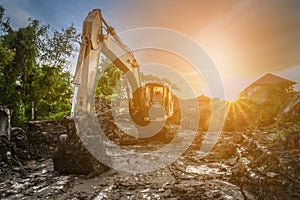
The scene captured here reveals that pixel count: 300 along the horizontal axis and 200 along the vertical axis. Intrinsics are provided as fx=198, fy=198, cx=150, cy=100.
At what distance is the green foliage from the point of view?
11.5m

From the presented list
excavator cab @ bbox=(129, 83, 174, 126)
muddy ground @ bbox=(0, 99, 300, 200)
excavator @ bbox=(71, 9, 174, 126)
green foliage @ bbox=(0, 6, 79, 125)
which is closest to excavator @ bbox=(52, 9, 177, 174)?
excavator @ bbox=(71, 9, 174, 126)

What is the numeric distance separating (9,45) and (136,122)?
365 inches

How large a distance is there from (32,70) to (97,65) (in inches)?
398

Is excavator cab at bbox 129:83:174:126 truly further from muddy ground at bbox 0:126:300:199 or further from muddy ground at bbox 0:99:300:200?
muddy ground at bbox 0:126:300:199

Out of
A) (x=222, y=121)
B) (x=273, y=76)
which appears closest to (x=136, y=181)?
(x=222, y=121)

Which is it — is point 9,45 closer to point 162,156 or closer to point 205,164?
point 162,156

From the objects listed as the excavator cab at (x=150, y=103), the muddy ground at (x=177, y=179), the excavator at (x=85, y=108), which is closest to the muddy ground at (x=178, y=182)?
the muddy ground at (x=177, y=179)

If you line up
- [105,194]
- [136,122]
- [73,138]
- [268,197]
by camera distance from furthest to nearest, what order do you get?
[136,122] → [73,138] → [105,194] → [268,197]

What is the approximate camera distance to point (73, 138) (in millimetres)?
4121

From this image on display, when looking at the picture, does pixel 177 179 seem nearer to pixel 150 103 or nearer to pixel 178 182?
pixel 178 182

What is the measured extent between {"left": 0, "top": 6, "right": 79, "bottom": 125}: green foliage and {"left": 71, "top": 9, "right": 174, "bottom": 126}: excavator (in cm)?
707

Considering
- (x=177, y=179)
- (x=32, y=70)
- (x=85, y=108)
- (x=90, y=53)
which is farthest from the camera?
(x=32, y=70)

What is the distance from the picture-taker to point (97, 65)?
14.9 feet

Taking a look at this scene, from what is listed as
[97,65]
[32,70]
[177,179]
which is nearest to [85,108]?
[97,65]
